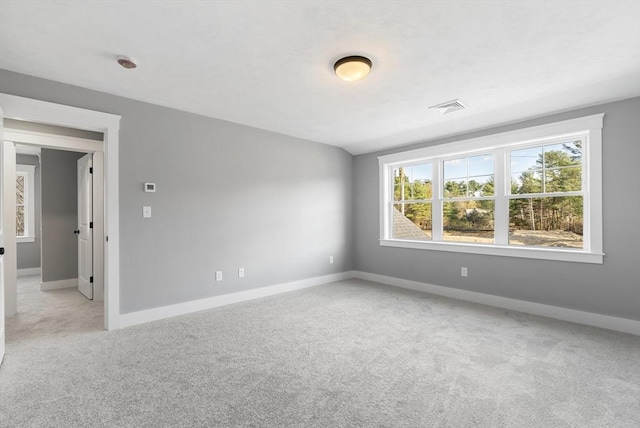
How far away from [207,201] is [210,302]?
1.31 metres

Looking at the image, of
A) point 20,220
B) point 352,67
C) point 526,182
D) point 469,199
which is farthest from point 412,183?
point 20,220

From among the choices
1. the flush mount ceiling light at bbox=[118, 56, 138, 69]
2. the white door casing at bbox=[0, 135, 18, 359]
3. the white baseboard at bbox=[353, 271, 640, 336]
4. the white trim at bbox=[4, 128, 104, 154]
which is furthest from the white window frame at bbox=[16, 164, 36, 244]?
the white baseboard at bbox=[353, 271, 640, 336]

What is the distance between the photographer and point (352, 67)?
8.12ft

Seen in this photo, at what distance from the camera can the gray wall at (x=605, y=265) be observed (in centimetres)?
307

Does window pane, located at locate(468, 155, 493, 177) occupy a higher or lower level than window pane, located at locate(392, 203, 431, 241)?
higher

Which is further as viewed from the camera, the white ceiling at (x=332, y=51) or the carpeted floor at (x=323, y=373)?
the white ceiling at (x=332, y=51)

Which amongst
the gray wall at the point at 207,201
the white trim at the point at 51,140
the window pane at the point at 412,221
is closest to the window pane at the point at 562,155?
the window pane at the point at 412,221

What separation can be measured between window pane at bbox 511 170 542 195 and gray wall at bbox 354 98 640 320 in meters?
0.62

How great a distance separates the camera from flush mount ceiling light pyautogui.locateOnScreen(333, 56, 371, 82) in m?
2.45

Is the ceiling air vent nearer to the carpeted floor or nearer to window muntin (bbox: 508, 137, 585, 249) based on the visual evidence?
window muntin (bbox: 508, 137, 585, 249)

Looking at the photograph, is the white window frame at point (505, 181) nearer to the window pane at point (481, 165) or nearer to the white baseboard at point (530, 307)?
the window pane at point (481, 165)

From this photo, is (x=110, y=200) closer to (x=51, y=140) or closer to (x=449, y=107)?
(x=51, y=140)

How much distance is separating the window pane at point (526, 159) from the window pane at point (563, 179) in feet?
0.59

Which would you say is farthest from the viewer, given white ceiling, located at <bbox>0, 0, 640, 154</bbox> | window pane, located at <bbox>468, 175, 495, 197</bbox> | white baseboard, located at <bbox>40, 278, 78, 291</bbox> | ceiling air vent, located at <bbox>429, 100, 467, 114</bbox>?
white baseboard, located at <bbox>40, 278, 78, 291</bbox>
